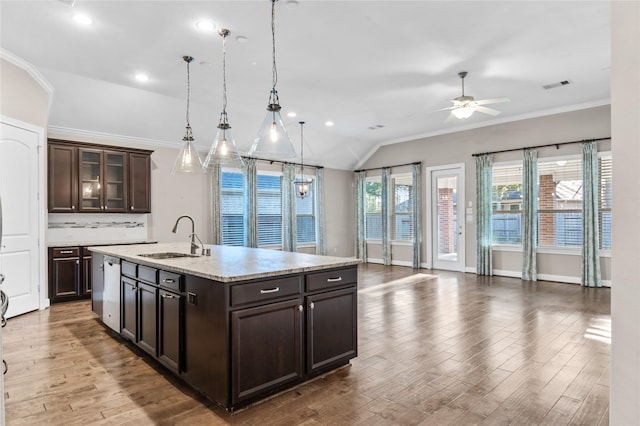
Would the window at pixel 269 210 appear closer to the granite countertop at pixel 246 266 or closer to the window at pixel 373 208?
the window at pixel 373 208

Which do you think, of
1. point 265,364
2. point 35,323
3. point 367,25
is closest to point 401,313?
point 265,364

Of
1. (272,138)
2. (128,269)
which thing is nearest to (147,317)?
(128,269)

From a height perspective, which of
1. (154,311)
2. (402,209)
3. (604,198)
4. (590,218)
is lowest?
(154,311)

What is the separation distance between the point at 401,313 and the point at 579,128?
502 cm

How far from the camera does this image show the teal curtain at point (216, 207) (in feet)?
24.7

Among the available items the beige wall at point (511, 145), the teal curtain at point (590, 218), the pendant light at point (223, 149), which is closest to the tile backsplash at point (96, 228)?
the pendant light at point (223, 149)

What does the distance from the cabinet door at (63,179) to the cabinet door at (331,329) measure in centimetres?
490

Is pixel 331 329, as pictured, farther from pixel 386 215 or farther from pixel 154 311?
pixel 386 215

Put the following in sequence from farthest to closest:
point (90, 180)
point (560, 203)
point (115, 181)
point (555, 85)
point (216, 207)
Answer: point (216, 207), point (560, 203), point (115, 181), point (90, 180), point (555, 85)

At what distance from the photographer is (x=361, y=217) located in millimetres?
10227

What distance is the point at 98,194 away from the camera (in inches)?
236

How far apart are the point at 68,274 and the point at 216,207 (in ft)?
9.32

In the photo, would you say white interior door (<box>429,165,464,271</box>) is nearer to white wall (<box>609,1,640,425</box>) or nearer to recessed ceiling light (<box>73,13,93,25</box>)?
recessed ceiling light (<box>73,13,93,25</box>)

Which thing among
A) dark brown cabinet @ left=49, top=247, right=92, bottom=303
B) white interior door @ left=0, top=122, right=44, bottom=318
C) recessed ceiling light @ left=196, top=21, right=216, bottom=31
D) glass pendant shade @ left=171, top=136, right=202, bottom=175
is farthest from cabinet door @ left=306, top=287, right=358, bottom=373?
dark brown cabinet @ left=49, top=247, right=92, bottom=303
